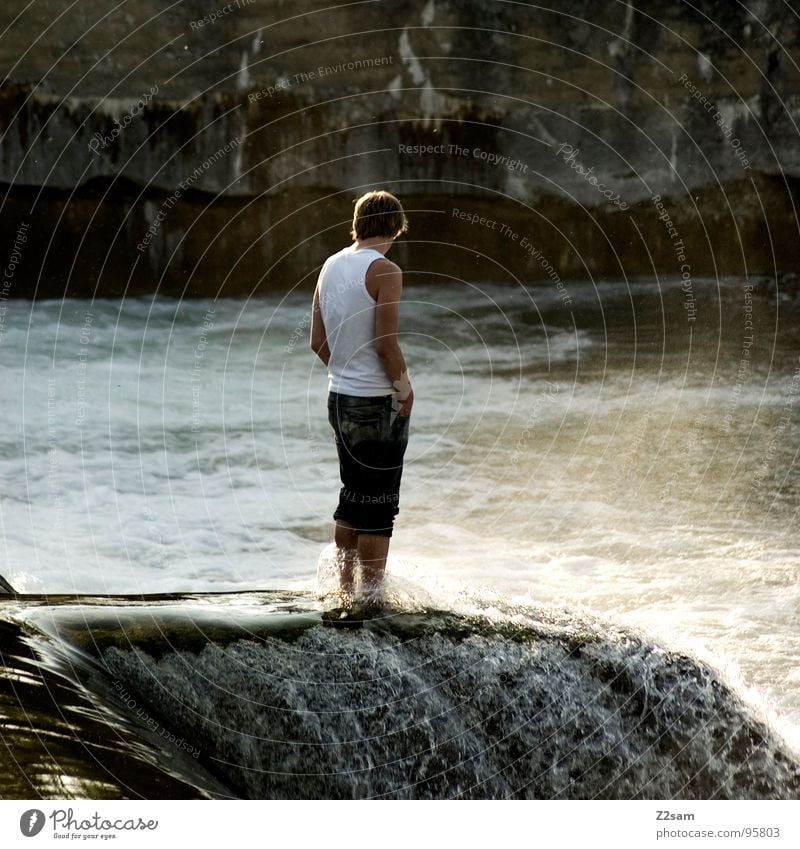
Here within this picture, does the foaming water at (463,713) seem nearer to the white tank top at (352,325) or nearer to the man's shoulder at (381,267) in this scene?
the white tank top at (352,325)

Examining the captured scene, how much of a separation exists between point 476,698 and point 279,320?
621 cm

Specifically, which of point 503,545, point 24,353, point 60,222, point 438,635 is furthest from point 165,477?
point 60,222

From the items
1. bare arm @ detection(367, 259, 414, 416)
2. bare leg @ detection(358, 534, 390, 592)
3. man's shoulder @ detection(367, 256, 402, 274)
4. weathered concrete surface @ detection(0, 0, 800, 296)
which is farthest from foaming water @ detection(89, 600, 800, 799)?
weathered concrete surface @ detection(0, 0, 800, 296)

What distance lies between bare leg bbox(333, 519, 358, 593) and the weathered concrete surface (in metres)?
5.37

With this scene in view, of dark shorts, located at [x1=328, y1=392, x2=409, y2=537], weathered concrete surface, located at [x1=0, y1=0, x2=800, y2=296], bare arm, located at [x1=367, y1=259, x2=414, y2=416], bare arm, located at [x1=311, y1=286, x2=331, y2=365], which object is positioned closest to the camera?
bare arm, located at [x1=367, y1=259, x2=414, y2=416]

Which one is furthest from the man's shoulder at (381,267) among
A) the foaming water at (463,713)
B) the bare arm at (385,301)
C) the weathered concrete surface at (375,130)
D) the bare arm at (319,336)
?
the weathered concrete surface at (375,130)

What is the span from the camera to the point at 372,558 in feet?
9.89

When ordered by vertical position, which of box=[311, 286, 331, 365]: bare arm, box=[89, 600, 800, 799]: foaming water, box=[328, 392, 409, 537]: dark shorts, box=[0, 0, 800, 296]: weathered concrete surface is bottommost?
box=[89, 600, 800, 799]: foaming water

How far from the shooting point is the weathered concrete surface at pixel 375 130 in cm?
824

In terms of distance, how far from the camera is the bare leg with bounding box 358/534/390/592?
3.00 meters

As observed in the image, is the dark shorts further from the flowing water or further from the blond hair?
the blond hair

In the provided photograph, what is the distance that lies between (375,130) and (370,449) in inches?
237

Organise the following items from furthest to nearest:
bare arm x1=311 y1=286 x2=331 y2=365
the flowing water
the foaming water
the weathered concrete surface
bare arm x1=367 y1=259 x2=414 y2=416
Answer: the weathered concrete surface, the flowing water, bare arm x1=311 y1=286 x2=331 y2=365, bare arm x1=367 y1=259 x2=414 y2=416, the foaming water

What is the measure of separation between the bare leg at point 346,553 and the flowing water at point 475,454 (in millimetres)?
194
